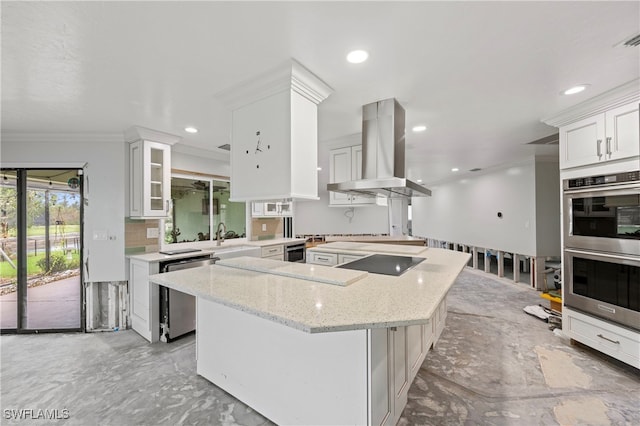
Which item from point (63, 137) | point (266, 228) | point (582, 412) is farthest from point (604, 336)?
point (63, 137)

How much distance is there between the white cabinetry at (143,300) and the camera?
117 inches

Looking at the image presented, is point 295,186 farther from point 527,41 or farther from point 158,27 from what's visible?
point 527,41

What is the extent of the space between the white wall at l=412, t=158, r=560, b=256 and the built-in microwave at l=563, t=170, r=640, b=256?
2.51 m

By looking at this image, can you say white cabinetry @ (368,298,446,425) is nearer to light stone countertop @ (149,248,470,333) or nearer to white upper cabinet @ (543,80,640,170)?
light stone countertop @ (149,248,470,333)

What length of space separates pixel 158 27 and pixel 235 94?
76 centimetres

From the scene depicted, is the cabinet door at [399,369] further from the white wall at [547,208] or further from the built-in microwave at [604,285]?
the white wall at [547,208]

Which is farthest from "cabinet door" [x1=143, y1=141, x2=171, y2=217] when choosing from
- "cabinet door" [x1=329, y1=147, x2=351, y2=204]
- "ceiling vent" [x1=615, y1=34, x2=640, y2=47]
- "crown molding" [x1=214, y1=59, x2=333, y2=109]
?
"ceiling vent" [x1=615, y1=34, x2=640, y2=47]

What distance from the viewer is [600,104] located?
2.31 meters

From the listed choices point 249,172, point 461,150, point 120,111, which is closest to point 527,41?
point 249,172

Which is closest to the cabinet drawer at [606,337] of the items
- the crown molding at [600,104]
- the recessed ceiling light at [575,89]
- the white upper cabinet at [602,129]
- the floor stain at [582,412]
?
the floor stain at [582,412]

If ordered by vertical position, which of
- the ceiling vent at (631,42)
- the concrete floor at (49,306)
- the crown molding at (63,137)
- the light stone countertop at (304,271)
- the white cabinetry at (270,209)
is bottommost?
the concrete floor at (49,306)

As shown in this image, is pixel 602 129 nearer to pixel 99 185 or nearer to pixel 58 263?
pixel 99 185

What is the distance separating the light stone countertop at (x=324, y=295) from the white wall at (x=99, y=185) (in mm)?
1876

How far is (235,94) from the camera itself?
2148 mm
